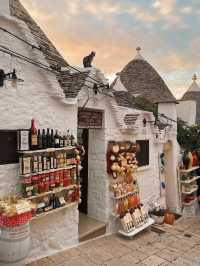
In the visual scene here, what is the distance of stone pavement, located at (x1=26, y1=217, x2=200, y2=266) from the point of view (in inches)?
220

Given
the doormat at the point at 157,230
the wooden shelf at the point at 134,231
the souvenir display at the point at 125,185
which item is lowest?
the doormat at the point at 157,230

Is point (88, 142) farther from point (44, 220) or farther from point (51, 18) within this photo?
point (51, 18)

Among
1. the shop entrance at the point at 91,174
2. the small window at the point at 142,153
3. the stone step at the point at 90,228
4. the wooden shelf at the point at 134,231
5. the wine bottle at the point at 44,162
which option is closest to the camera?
the wine bottle at the point at 44,162

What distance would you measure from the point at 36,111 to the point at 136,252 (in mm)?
4064

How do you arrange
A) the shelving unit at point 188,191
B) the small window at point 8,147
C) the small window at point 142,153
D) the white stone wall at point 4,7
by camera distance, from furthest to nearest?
the shelving unit at point 188,191 < the small window at point 142,153 < the small window at point 8,147 < the white stone wall at point 4,7

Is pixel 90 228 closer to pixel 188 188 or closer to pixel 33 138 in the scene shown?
pixel 33 138

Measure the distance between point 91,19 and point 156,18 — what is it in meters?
2.03

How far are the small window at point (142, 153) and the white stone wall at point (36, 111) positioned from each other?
3154 mm

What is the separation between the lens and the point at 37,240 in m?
5.35

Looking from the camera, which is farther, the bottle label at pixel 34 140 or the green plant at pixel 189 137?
the green plant at pixel 189 137

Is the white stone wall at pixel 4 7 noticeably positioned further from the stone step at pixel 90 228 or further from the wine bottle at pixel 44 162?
the stone step at pixel 90 228

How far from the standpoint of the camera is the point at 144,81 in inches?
528

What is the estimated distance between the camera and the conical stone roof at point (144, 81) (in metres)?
12.0

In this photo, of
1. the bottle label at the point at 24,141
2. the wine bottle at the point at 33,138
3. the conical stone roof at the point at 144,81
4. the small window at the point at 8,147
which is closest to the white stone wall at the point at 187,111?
the conical stone roof at the point at 144,81
